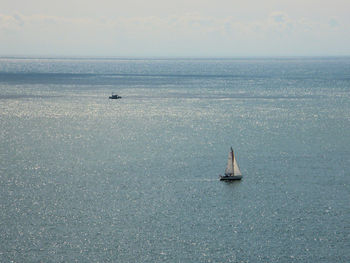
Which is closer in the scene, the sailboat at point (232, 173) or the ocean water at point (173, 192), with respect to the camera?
the ocean water at point (173, 192)

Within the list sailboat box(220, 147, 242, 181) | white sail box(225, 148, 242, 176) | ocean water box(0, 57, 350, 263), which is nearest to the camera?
ocean water box(0, 57, 350, 263)

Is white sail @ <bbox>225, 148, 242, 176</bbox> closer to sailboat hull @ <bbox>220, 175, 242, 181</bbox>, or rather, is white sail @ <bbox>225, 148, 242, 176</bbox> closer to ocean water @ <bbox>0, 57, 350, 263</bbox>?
sailboat hull @ <bbox>220, 175, 242, 181</bbox>

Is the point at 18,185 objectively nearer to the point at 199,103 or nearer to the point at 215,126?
the point at 215,126

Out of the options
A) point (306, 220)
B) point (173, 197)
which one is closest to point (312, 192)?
point (306, 220)

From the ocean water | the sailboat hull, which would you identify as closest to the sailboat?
the sailboat hull

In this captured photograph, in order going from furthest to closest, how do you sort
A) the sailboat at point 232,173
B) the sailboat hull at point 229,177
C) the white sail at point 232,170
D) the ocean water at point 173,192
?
the white sail at point 232,170 → the sailboat at point 232,173 → the sailboat hull at point 229,177 → the ocean water at point 173,192

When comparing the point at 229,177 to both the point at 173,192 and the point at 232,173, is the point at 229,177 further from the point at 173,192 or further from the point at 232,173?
the point at 173,192

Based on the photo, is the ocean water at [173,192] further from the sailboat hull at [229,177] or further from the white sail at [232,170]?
the white sail at [232,170]

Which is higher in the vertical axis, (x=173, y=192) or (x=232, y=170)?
(x=232, y=170)

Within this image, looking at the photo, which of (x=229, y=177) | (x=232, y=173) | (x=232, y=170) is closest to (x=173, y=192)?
(x=229, y=177)

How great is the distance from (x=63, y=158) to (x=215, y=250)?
52.6 metres

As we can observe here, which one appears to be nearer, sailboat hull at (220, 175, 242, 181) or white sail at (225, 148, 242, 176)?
sailboat hull at (220, 175, 242, 181)

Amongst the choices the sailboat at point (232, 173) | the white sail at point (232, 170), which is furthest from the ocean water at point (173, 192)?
the white sail at point (232, 170)

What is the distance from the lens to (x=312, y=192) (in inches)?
3287
